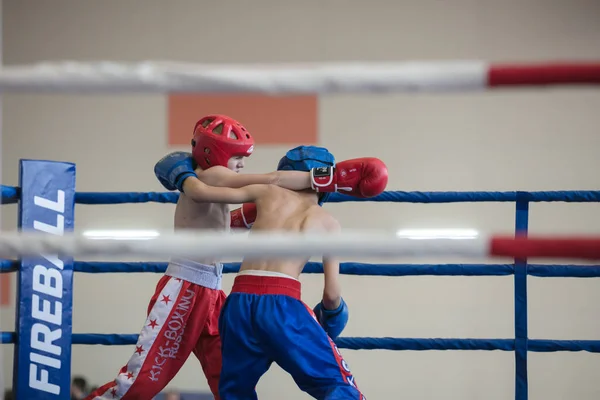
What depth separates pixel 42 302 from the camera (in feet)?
7.64

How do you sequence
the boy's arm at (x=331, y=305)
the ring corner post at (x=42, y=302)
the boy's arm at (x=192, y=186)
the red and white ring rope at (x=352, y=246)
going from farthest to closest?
1. the ring corner post at (x=42, y=302)
2. the boy's arm at (x=331, y=305)
3. the boy's arm at (x=192, y=186)
4. the red and white ring rope at (x=352, y=246)

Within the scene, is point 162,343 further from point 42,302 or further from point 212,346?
point 42,302

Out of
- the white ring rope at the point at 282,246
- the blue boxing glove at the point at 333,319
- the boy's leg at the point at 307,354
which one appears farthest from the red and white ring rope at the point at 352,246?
the blue boxing glove at the point at 333,319

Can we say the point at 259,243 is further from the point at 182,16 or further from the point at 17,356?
the point at 182,16

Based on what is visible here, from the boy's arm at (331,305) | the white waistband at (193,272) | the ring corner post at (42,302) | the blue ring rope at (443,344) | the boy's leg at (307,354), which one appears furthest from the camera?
the blue ring rope at (443,344)

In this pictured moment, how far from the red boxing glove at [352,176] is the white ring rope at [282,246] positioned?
909mm

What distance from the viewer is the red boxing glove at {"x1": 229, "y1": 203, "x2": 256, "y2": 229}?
2311mm

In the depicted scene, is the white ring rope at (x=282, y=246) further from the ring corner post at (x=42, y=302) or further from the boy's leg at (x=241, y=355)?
the ring corner post at (x=42, y=302)

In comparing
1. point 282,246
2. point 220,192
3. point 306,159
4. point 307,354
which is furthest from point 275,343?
point 282,246

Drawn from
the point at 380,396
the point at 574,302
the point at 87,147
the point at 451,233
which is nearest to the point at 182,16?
the point at 87,147

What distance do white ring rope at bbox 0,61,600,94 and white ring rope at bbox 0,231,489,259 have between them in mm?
199

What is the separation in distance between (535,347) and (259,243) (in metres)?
1.69

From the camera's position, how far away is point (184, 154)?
82.3 inches

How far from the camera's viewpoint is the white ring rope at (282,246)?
98cm
